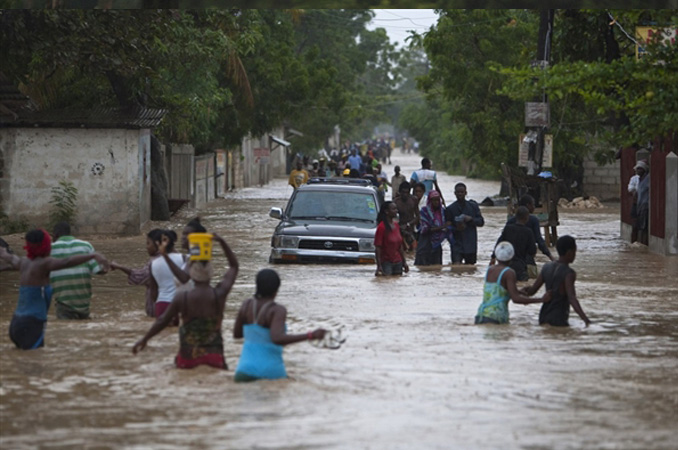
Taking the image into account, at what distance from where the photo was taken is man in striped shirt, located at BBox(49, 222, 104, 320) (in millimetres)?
13203

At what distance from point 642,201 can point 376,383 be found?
55.2 ft

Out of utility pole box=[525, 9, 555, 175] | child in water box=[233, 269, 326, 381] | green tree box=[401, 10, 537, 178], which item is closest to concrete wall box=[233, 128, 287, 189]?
green tree box=[401, 10, 537, 178]

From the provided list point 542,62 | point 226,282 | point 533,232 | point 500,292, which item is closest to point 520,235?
point 533,232

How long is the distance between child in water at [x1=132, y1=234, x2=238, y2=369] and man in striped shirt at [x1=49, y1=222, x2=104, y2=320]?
2.84 meters

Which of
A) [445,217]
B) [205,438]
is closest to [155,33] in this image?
[445,217]

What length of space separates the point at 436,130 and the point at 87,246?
85.5 meters

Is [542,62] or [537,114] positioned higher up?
[542,62]

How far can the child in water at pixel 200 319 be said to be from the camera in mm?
10516

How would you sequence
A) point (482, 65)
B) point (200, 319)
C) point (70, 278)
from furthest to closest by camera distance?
point (482, 65)
point (70, 278)
point (200, 319)

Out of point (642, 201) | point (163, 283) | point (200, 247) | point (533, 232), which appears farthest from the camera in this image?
point (642, 201)

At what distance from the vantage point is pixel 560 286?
13.5 m

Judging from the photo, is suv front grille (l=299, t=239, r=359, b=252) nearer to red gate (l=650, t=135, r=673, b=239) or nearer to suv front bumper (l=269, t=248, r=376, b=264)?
suv front bumper (l=269, t=248, r=376, b=264)

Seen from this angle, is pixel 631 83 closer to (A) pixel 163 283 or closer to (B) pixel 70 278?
(A) pixel 163 283

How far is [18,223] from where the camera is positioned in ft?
90.9
